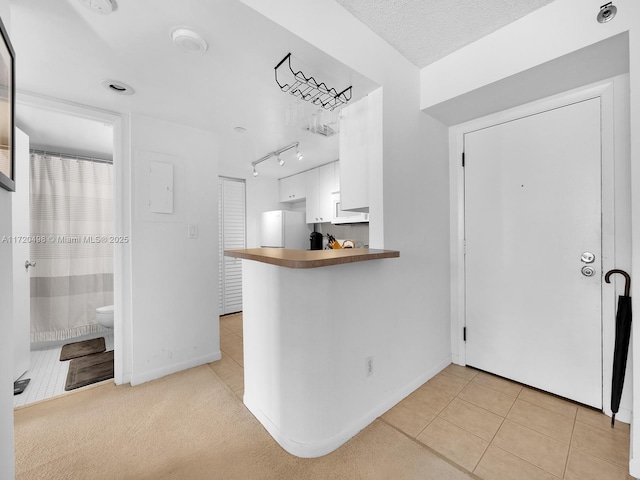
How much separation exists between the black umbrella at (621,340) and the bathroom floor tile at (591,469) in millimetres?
375

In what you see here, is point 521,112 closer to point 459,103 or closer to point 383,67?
point 459,103

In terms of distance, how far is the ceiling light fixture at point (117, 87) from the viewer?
1794 mm

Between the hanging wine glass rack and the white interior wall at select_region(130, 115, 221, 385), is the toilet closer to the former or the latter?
the white interior wall at select_region(130, 115, 221, 385)

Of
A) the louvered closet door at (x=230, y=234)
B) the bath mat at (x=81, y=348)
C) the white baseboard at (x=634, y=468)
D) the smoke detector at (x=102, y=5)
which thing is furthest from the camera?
the louvered closet door at (x=230, y=234)

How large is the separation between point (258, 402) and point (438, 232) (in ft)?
5.99

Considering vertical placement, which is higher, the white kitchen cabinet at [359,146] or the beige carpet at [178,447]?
the white kitchen cabinet at [359,146]

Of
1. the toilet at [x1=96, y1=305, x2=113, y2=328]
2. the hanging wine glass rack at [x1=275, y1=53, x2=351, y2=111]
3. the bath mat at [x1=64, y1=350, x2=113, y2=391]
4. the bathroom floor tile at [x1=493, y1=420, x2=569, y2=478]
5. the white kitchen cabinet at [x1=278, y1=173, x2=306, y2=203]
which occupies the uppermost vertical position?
the hanging wine glass rack at [x1=275, y1=53, x2=351, y2=111]

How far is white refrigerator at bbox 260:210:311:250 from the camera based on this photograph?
4051mm

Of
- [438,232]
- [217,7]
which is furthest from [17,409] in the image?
[438,232]

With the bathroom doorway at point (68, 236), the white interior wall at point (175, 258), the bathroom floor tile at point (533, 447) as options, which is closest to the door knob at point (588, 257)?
the bathroom floor tile at point (533, 447)

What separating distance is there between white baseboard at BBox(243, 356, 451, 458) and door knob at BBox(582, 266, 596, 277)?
1317mm

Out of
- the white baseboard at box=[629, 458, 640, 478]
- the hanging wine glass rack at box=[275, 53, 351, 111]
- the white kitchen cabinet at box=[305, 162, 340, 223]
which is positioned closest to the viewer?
the white baseboard at box=[629, 458, 640, 478]

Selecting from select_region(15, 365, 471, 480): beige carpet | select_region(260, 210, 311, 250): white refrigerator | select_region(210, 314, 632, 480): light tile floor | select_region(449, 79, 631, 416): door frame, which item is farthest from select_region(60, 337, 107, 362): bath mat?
select_region(449, 79, 631, 416): door frame

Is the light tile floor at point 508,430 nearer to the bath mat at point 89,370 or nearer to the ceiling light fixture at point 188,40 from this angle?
the bath mat at point 89,370
